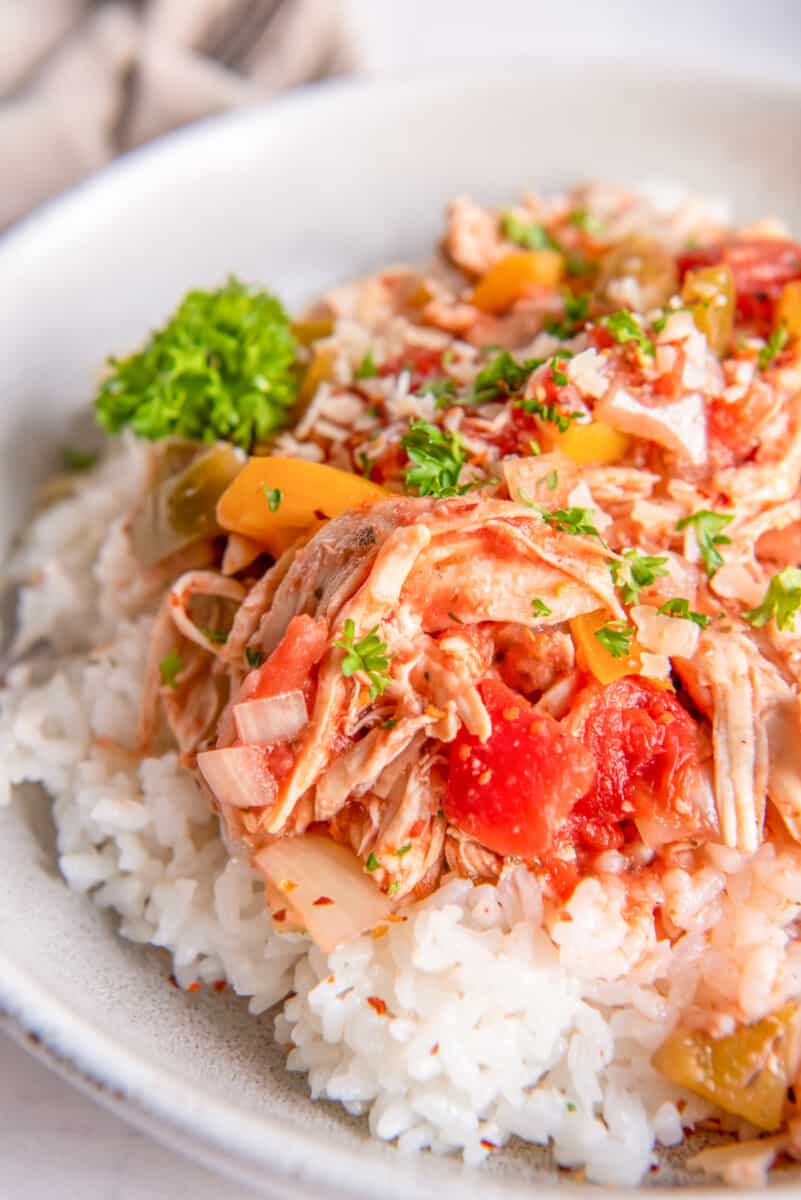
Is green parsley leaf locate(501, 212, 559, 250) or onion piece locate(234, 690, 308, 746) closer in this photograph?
onion piece locate(234, 690, 308, 746)

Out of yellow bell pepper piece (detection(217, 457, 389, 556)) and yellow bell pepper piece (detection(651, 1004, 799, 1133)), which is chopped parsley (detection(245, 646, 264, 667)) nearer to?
yellow bell pepper piece (detection(217, 457, 389, 556))

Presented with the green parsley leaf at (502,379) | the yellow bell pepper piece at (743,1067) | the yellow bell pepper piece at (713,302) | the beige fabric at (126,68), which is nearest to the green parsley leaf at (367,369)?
the green parsley leaf at (502,379)

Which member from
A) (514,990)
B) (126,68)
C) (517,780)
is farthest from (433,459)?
(126,68)

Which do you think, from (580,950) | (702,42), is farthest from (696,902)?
(702,42)

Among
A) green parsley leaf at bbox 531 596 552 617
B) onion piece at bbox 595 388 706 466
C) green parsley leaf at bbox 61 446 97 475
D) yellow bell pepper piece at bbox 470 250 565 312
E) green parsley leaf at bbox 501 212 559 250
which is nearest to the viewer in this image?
green parsley leaf at bbox 531 596 552 617

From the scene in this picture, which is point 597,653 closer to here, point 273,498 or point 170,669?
point 273,498

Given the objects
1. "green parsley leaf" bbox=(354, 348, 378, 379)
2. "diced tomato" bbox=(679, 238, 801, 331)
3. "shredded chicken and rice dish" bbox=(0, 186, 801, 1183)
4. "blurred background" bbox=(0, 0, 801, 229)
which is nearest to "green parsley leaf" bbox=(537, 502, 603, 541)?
"shredded chicken and rice dish" bbox=(0, 186, 801, 1183)
